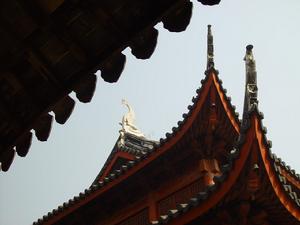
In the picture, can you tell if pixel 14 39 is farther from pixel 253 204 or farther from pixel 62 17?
pixel 253 204

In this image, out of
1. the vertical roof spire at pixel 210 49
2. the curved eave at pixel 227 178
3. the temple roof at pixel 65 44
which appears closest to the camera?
the temple roof at pixel 65 44

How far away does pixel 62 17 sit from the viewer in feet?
9.02

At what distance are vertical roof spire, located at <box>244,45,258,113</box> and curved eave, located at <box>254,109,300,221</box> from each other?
1.62ft

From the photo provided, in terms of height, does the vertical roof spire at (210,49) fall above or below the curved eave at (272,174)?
above

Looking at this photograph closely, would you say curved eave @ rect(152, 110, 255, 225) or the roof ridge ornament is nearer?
curved eave @ rect(152, 110, 255, 225)

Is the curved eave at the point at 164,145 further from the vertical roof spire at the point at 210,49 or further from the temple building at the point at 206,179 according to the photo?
the vertical roof spire at the point at 210,49

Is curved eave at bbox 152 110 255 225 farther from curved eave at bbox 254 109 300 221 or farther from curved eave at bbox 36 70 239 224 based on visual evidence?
curved eave at bbox 36 70 239 224

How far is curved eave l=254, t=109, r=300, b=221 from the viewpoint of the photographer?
661 cm

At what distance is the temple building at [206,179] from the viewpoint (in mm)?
6625

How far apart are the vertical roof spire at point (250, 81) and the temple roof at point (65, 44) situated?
4493 mm

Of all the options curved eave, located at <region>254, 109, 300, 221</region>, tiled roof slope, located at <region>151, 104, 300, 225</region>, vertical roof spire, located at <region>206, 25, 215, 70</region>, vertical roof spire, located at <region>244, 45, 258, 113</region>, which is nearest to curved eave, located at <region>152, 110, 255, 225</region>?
tiled roof slope, located at <region>151, 104, 300, 225</region>

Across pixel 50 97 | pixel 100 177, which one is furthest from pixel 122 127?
pixel 50 97

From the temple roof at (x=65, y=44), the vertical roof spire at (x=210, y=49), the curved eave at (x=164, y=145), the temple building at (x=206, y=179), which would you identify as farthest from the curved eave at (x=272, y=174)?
the temple roof at (x=65, y=44)

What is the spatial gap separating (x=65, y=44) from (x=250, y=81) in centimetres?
534
